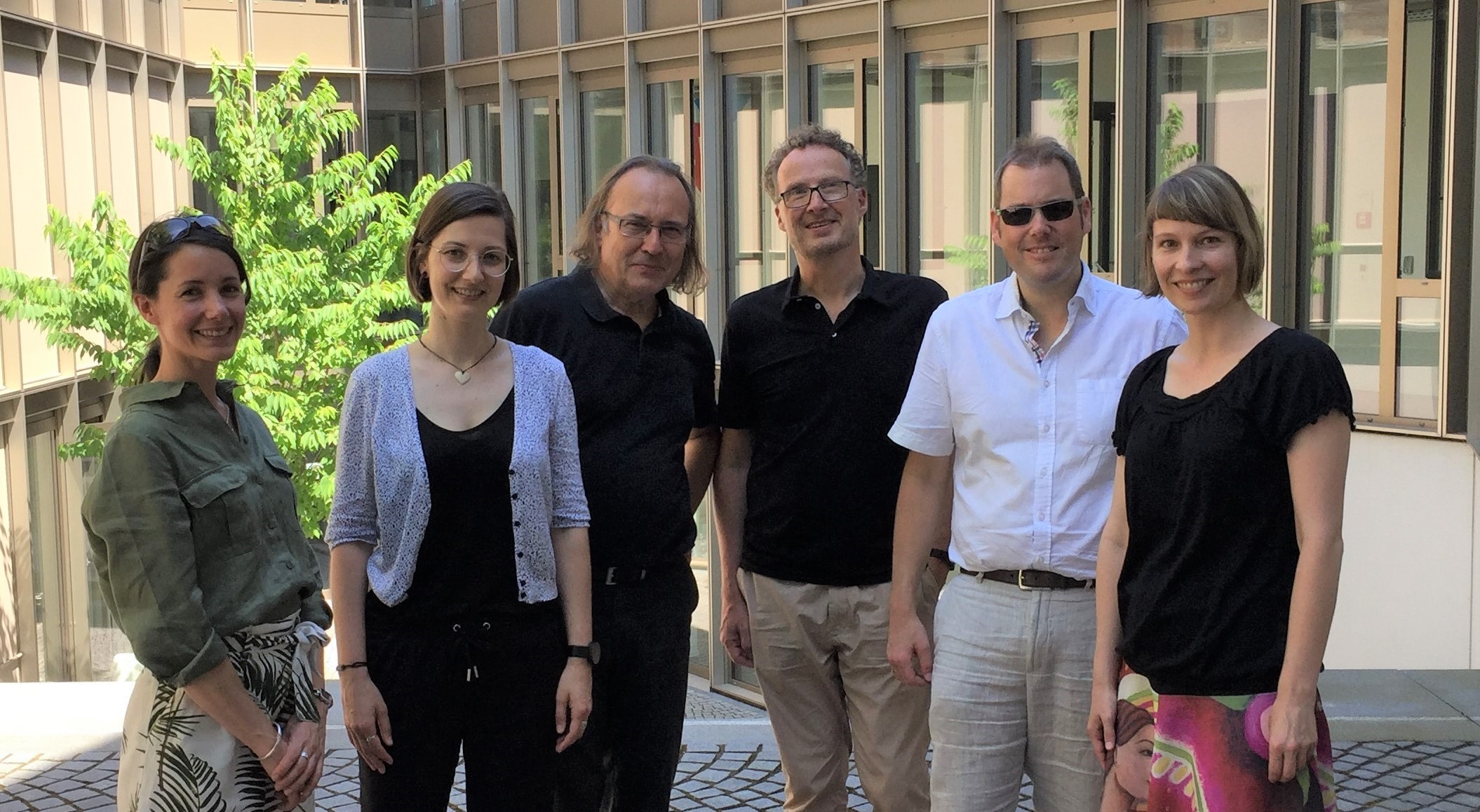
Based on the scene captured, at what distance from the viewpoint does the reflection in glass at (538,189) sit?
70.8 feet

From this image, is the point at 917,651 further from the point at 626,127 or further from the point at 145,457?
the point at 626,127

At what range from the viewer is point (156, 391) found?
3059 millimetres

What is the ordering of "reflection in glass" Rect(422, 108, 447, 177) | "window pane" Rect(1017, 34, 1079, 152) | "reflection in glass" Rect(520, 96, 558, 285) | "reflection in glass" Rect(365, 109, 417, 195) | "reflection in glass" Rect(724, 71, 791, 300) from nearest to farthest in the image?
"window pane" Rect(1017, 34, 1079, 152), "reflection in glass" Rect(724, 71, 791, 300), "reflection in glass" Rect(520, 96, 558, 285), "reflection in glass" Rect(422, 108, 447, 177), "reflection in glass" Rect(365, 109, 417, 195)

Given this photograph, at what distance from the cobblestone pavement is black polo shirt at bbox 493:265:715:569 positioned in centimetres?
173

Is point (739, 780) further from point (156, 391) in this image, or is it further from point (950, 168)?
point (950, 168)

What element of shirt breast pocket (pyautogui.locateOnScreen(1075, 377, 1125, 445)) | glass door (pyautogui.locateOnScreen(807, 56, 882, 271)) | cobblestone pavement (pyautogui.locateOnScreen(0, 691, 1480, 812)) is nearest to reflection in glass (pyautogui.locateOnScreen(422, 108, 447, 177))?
glass door (pyautogui.locateOnScreen(807, 56, 882, 271))

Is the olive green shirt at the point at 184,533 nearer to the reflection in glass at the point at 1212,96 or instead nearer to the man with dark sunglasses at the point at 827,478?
the man with dark sunglasses at the point at 827,478

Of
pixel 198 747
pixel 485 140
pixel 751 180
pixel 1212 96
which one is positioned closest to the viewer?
pixel 198 747

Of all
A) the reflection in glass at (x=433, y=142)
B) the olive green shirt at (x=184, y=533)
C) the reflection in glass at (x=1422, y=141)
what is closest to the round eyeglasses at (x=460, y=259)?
the olive green shirt at (x=184, y=533)

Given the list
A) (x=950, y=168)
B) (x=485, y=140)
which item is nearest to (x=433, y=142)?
(x=485, y=140)

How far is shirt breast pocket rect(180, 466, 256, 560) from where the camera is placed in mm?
3012

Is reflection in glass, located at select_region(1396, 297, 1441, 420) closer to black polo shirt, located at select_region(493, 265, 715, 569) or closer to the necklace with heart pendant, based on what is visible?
black polo shirt, located at select_region(493, 265, 715, 569)

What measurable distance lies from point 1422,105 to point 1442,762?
20.4ft

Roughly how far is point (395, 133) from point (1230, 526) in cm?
2317
